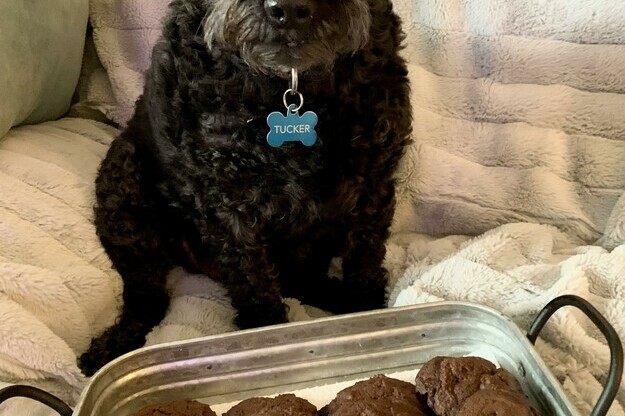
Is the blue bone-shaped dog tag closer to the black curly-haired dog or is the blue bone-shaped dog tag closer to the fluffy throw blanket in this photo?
the black curly-haired dog

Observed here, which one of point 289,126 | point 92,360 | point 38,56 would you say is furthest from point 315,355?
point 38,56

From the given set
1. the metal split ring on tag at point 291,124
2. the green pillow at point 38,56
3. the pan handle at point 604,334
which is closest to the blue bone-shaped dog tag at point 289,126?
the metal split ring on tag at point 291,124

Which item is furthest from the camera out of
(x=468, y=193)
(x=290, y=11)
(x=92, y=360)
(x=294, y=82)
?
(x=468, y=193)

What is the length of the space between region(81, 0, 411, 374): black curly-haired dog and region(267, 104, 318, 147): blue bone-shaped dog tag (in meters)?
0.02

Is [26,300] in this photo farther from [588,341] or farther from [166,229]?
[588,341]

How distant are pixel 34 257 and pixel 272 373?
21.0 inches

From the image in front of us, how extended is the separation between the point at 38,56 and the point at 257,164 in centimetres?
66

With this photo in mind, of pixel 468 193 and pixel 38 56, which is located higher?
pixel 38 56

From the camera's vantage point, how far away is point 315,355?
1.21m

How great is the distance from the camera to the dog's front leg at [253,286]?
4.55 ft

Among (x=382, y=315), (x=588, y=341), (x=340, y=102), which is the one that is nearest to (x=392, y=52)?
(x=340, y=102)

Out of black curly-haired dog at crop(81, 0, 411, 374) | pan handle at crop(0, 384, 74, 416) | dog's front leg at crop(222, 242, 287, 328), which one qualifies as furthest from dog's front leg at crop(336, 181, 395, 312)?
pan handle at crop(0, 384, 74, 416)

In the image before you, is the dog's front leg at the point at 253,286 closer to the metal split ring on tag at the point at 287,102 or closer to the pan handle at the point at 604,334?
the metal split ring on tag at the point at 287,102

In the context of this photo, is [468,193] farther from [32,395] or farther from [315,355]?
[32,395]
